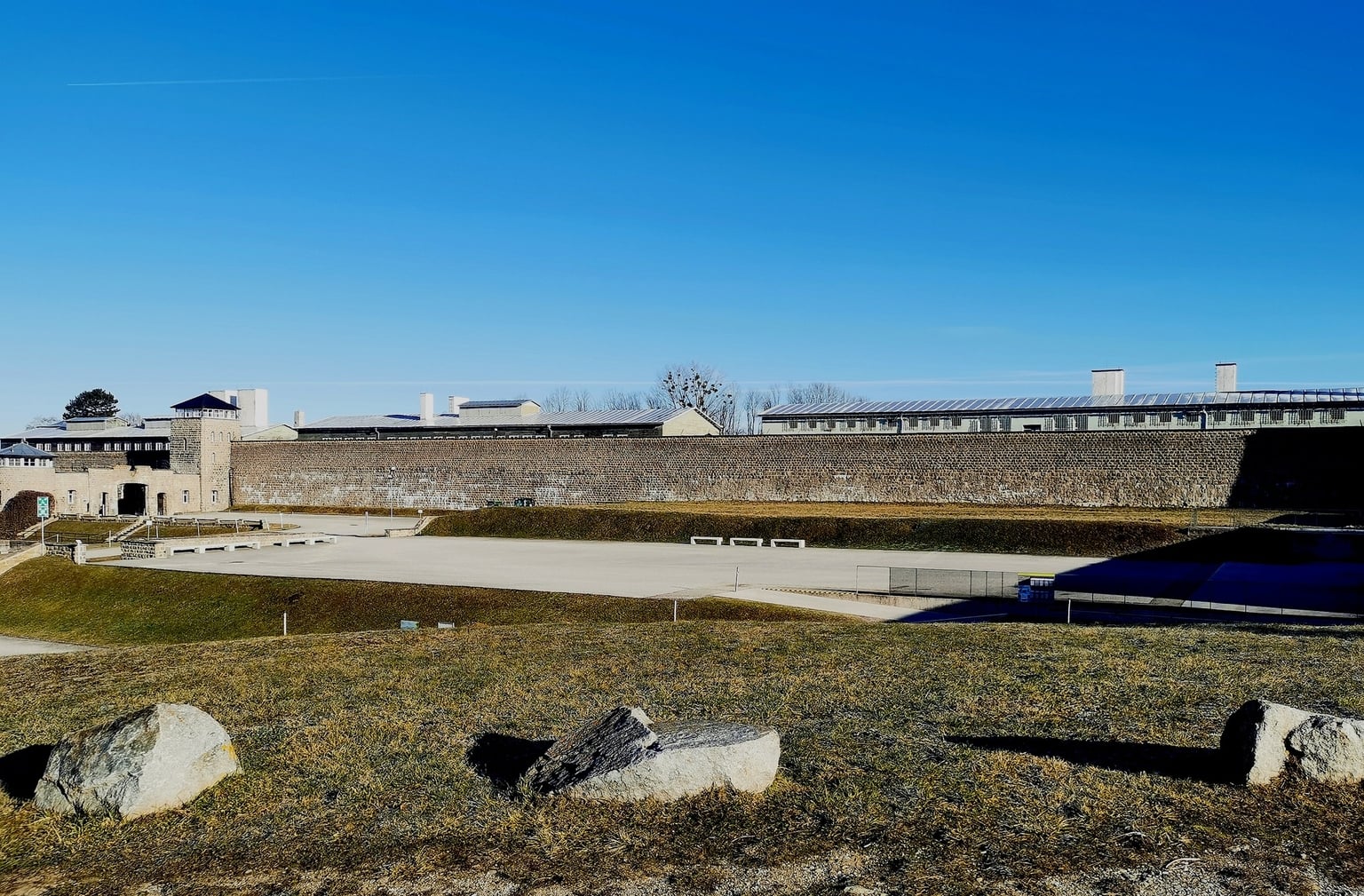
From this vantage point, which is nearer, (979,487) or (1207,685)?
(1207,685)

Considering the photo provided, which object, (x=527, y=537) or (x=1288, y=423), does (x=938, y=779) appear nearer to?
(x=527, y=537)

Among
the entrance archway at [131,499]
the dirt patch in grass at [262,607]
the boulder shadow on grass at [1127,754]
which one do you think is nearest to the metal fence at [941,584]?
the dirt patch in grass at [262,607]

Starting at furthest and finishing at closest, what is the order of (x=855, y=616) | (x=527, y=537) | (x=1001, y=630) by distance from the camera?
(x=527, y=537) → (x=855, y=616) → (x=1001, y=630)

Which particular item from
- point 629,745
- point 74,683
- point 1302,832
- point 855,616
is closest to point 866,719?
point 629,745

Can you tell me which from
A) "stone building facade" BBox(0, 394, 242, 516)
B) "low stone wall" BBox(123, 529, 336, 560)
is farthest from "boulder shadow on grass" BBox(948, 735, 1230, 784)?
"stone building facade" BBox(0, 394, 242, 516)

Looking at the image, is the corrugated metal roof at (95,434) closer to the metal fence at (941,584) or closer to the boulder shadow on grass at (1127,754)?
the metal fence at (941,584)

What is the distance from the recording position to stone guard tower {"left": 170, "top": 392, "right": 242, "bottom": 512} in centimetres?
6950

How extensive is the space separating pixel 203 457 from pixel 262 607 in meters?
46.0

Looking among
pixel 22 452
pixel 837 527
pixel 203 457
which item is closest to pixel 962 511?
pixel 837 527

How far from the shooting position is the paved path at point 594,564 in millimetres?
28984

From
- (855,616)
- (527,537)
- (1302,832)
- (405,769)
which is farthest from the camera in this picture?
(527,537)

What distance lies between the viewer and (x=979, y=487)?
171ft

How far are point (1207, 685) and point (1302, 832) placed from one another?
4.34 meters

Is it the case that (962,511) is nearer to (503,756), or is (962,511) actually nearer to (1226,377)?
(1226,377)
